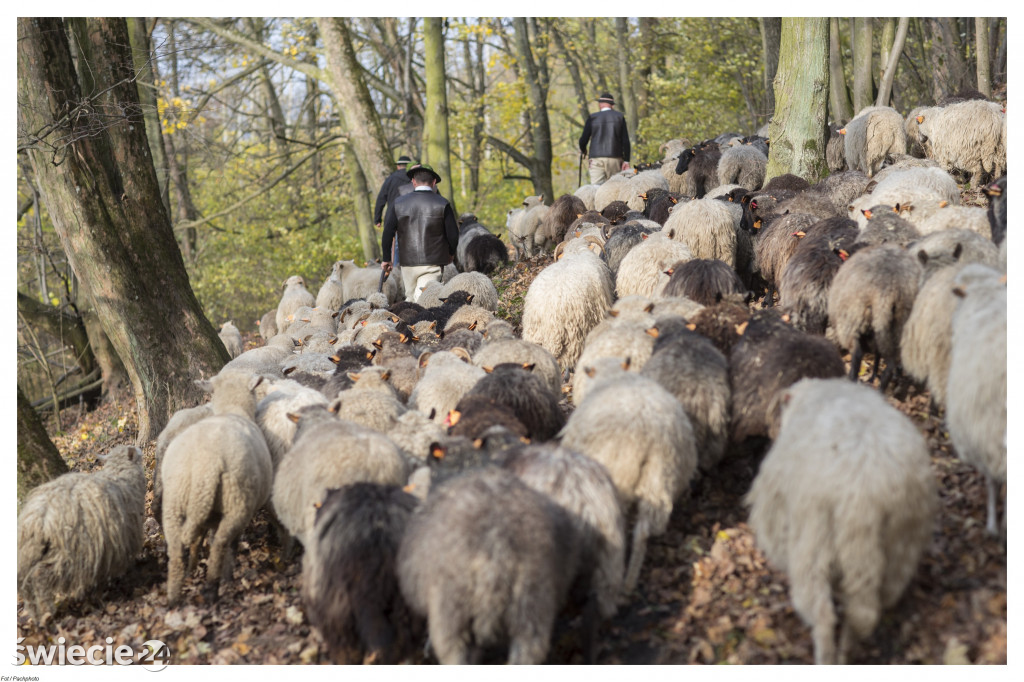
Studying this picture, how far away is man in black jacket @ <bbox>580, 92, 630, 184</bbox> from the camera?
1784cm

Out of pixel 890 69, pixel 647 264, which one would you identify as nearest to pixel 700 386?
pixel 647 264

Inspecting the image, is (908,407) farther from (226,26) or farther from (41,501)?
(226,26)

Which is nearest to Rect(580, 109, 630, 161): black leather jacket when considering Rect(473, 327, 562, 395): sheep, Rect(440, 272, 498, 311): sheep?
Rect(440, 272, 498, 311): sheep

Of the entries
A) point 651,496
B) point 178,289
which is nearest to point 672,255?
point 651,496

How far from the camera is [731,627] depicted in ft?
16.6

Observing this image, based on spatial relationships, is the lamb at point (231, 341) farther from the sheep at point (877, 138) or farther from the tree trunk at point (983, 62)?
the tree trunk at point (983, 62)

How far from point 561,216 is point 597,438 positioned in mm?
9701

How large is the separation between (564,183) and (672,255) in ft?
124

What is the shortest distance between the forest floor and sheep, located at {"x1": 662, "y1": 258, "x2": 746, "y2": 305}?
7.25 ft

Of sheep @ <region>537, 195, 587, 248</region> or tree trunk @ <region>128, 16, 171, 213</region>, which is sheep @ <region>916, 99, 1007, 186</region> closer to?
sheep @ <region>537, 195, 587, 248</region>

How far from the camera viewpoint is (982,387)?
4887 mm

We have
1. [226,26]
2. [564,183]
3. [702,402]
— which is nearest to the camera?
[702,402]

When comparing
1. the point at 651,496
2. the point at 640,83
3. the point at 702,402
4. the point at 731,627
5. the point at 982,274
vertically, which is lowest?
the point at 731,627

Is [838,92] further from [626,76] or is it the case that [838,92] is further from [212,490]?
[212,490]
